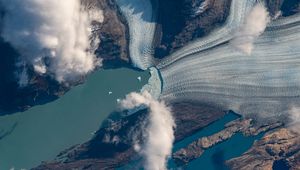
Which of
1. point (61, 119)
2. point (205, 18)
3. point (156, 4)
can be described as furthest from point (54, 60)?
point (205, 18)

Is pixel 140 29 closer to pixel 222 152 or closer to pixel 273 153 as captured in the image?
pixel 222 152

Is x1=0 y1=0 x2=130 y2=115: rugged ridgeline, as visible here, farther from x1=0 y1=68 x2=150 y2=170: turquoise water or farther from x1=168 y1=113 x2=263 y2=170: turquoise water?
x1=168 y1=113 x2=263 y2=170: turquoise water

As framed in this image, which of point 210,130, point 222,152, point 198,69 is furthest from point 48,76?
point 222,152

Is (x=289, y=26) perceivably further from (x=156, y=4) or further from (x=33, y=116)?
(x=33, y=116)

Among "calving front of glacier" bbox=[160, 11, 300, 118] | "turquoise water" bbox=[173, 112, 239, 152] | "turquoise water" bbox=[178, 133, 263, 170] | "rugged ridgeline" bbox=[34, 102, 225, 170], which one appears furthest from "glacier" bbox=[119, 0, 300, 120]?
"turquoise water" bbox=[178, 133, 263, 170]

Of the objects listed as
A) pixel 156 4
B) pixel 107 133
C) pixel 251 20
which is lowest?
pixel 107 133

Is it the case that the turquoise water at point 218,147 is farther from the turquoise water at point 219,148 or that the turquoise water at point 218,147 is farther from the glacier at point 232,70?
the glacier at point 232,70

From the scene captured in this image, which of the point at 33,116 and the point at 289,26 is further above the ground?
the point at 289,26

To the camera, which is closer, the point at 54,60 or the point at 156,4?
the point at 54,60
